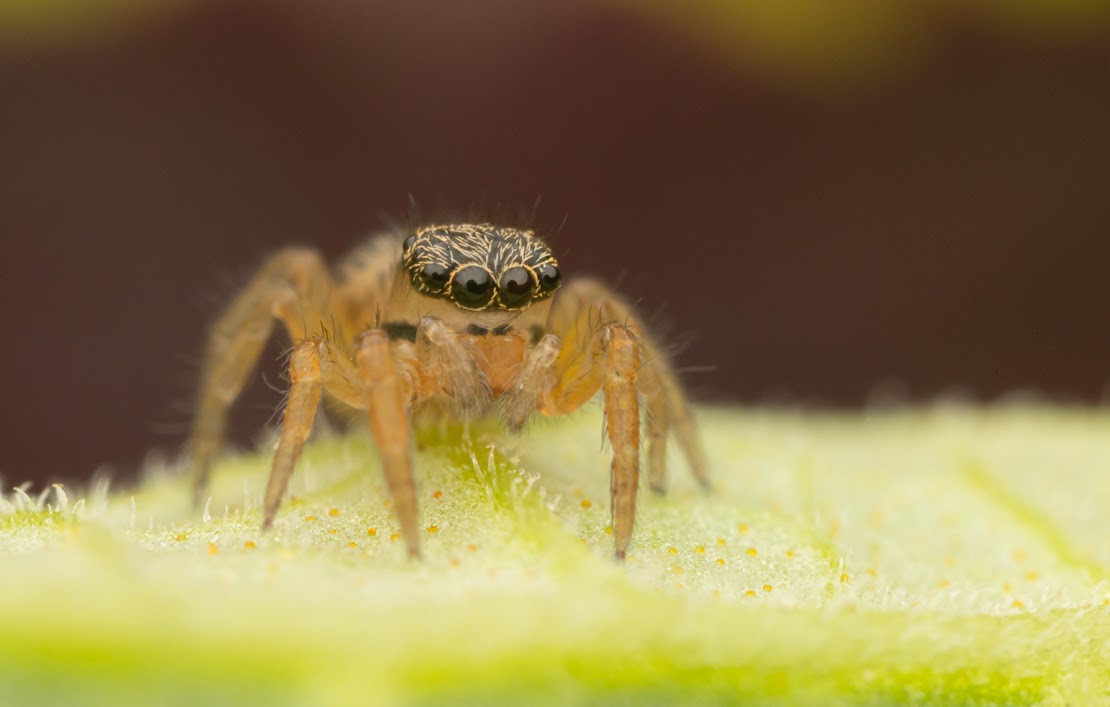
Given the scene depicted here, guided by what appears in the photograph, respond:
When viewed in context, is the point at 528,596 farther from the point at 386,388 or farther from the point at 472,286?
the point at 472,286

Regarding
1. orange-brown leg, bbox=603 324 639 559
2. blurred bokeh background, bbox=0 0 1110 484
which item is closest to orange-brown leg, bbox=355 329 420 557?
orange-brown leg, bbox=603 324 639 559

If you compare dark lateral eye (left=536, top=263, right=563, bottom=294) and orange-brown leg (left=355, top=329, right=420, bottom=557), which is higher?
dark lateral eye (left=536, top=263, right=563, bottom=294)

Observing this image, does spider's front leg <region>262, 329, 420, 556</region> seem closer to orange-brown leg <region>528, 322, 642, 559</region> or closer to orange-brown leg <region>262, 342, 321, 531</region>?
orange-brown leg <region>262, 342, 321, 531</region>

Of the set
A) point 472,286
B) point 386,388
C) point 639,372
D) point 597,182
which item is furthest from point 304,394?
point 597,182

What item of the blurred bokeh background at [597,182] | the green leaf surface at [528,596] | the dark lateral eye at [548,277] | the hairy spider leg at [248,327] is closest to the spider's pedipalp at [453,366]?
the green leaf surface at [528,596]

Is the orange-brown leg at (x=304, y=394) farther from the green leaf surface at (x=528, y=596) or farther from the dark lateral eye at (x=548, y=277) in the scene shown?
the dark lateral eye at (x=548, y=277)

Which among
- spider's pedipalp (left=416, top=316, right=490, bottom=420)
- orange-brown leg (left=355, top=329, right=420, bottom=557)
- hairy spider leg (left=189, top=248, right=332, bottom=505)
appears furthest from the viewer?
hairy spider leg (left=189, top=248, right=332, bottom=505)

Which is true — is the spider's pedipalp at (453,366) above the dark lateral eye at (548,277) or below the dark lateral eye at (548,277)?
below
